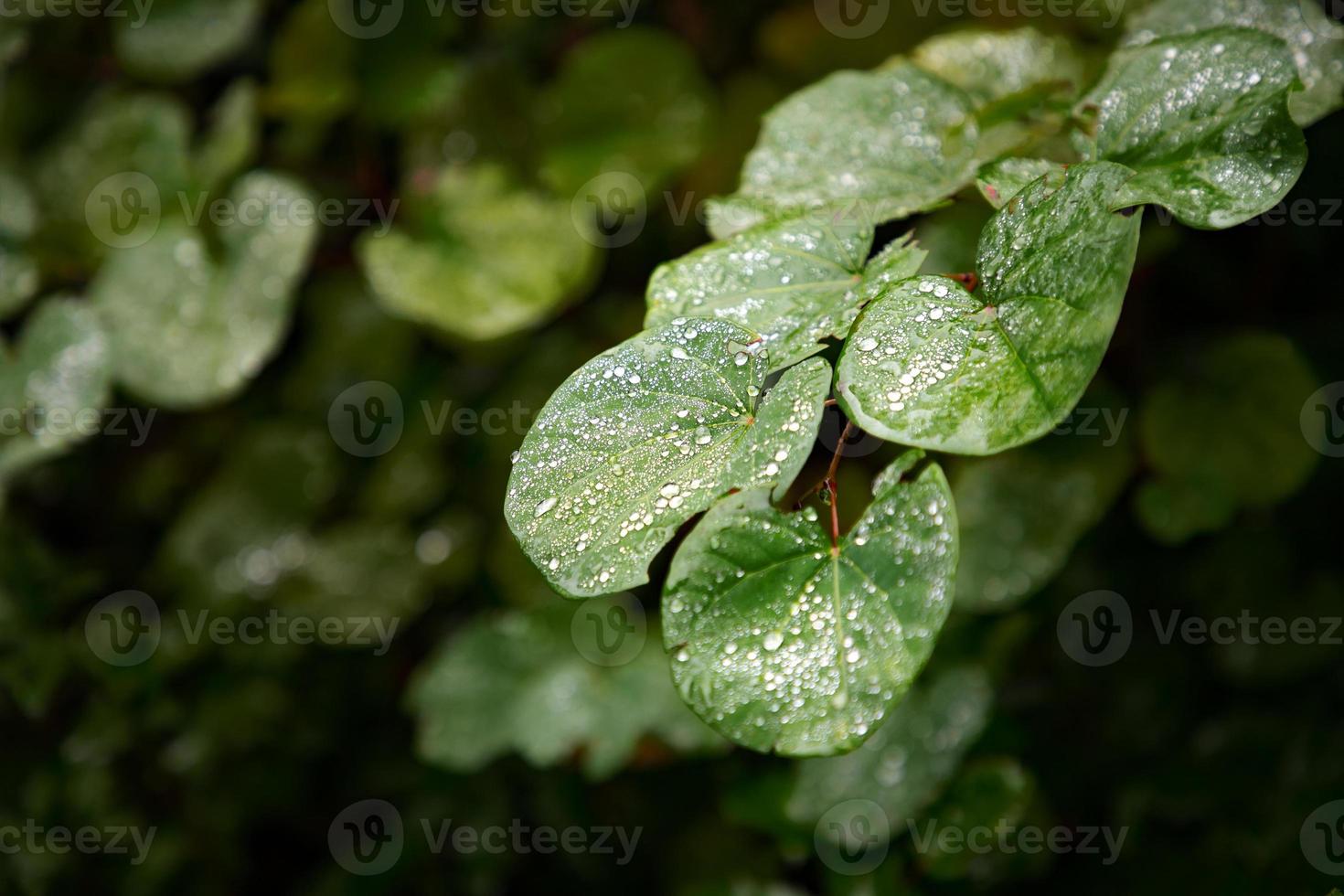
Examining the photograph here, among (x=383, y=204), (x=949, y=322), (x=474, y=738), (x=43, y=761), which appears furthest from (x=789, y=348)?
(x=43, y=761)

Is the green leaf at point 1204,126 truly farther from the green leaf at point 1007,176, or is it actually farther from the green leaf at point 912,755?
the green leaf at point 912,755

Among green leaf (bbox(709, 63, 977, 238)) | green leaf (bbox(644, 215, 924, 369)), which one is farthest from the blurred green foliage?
green leaf (bbox(644, 215, 924, 369))

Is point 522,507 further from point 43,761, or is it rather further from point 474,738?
point 43,761

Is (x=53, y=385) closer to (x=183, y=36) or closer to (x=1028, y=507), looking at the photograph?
(x=183, y=36)

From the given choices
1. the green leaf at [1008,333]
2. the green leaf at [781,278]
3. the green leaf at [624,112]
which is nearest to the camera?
the green leaf at [1008,333]

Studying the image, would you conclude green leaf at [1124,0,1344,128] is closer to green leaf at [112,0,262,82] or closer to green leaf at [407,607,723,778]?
green leaf at [407,607,723,778]

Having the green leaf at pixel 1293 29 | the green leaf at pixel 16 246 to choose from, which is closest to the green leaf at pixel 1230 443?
the green leaf at pixel 1293 29
